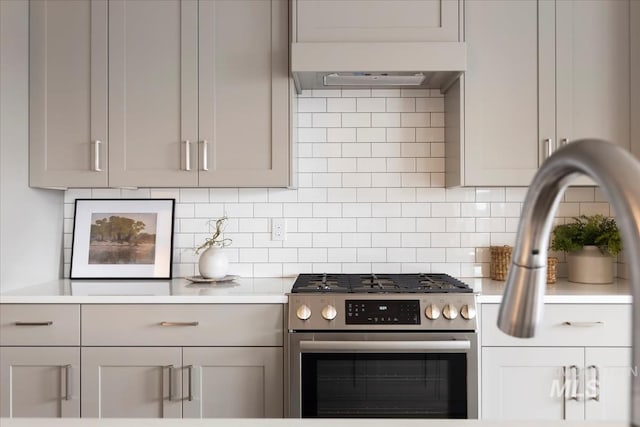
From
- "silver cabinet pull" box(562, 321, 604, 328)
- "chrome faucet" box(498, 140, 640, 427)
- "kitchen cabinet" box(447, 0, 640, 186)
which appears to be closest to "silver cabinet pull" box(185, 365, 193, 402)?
"kitchen cabinet" box(447, 0, 640, 186)

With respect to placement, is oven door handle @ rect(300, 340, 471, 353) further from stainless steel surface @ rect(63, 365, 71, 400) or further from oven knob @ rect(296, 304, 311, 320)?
stainless steel surface @ rect(63, 365, 71, 400)

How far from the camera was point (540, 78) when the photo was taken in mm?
2467

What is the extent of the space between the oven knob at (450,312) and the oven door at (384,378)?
72mm

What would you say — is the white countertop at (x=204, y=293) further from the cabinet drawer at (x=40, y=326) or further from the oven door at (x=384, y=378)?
the oven door at (x=384, y=378)

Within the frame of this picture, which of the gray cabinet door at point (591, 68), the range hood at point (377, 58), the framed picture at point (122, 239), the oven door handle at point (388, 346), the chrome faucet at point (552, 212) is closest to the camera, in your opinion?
the chrome faucet at point (552, 212)

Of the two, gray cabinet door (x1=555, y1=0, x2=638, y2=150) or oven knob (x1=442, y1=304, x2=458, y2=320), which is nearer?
oven knob (x1=442, y1=304, x2=458, y2=320)

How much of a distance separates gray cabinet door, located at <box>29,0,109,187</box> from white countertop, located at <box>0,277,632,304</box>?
0.52 meters

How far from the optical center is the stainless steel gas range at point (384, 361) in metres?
2.18

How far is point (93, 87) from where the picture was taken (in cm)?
252

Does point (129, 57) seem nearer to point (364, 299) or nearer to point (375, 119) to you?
point (375, 119)

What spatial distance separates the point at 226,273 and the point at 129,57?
3.80 feet

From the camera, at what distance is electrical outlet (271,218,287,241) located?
113 inches

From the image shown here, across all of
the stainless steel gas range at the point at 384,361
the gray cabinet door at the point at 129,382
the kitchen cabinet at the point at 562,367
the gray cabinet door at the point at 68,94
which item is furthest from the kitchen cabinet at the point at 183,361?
the kitchen cabinet at the point at 562,367

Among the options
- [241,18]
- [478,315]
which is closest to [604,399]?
[478,315]
